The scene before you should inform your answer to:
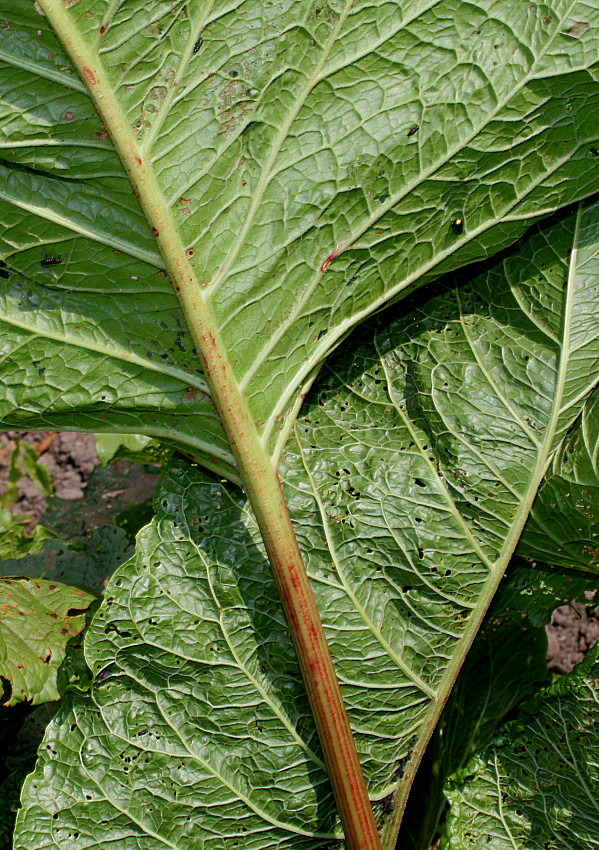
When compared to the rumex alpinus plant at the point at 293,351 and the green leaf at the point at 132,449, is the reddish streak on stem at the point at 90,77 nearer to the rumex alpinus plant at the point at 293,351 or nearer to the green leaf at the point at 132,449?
the rumex alpinus plant at the point at 293,351

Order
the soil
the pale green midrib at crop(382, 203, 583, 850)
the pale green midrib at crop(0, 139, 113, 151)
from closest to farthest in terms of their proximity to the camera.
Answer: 1. the pale green midrib at crop(0, 139, 113, 151)
2. the pale green midrib at crop(382, 203, 583, 850)
3. the soil

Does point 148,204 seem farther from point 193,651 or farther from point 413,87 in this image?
point 193,651

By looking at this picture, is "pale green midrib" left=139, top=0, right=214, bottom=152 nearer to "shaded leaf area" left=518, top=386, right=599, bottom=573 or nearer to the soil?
"shaded leaf area" left=518, top=386, right=599, bottom=573

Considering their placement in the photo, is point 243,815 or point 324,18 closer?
point 324,18

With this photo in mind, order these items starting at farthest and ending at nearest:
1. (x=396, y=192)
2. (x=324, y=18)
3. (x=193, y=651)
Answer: (x=193, y=651) → (x=396, y=192) → (x=324, y=18)

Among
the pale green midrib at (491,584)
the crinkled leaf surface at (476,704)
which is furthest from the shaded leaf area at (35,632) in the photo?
the crinkled leaf surface at (476,704)

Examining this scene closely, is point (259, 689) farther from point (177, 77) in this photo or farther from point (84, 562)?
point (177, 77)

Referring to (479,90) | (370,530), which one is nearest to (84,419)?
(370,530)

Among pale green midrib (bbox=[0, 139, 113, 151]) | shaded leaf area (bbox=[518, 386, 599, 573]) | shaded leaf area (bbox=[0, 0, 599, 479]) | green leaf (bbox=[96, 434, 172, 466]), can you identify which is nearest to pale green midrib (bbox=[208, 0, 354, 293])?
shaded leaf area (bbox=[0, 0, 599, 479])
